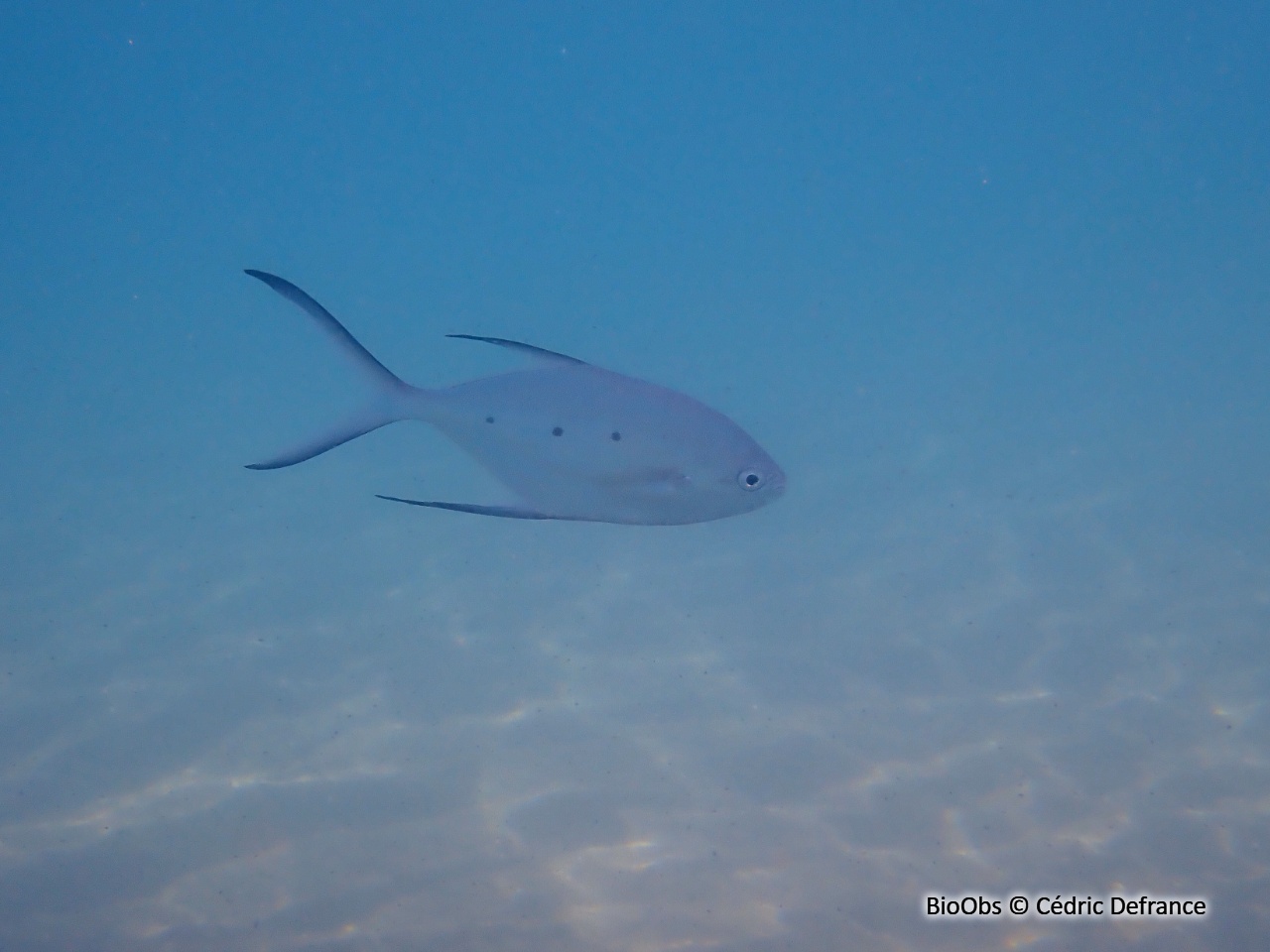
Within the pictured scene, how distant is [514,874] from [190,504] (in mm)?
8578

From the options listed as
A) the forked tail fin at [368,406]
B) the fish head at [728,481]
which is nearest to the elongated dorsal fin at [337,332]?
the forked tail fin at [368,406]

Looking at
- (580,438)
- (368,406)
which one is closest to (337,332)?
(368,406)

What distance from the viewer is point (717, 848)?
13.0 ft

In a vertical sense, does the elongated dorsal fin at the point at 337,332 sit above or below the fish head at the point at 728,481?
above

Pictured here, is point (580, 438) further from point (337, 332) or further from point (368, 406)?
point (337, 332)

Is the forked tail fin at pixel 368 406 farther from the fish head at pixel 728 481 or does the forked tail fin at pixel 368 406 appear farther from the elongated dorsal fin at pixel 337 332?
the fish head at pixel 728 481

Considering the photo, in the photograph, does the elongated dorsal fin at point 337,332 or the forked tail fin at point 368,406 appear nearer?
Result: the elongated dorsal fin at point 337,332

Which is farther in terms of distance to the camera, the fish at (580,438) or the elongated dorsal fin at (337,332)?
the fish at (580,438)

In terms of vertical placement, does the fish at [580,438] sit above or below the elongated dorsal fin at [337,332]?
below

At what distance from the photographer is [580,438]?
2.36m

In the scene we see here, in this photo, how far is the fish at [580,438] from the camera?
2.35m

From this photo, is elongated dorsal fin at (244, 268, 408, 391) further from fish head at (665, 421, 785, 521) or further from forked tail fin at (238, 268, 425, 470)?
fish head at (665, 421, 785, 521)

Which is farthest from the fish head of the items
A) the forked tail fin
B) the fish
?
the forked tail fin

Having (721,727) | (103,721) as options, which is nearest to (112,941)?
(103,721)
